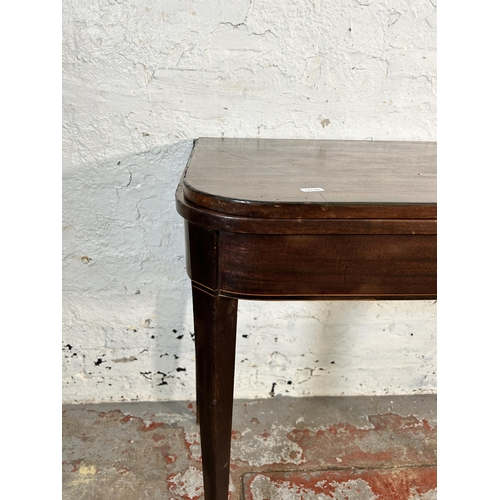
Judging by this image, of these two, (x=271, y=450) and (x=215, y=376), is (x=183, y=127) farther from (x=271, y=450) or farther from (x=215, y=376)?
(x=271, y=450)

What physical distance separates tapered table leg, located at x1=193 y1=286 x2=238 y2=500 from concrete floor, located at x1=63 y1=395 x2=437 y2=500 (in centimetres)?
29

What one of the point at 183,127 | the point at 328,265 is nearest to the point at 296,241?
the point at 328,265

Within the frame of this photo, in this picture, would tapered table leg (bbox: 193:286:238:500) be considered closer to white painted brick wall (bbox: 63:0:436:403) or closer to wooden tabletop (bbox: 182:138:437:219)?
wooden tabletop (bbox: 182:138:437:219)

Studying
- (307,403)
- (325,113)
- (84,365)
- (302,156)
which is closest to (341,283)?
(302,156)

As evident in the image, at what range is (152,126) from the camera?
1.33 meters

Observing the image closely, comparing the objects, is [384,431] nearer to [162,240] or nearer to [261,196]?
[162,240]

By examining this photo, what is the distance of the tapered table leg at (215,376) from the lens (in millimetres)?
854

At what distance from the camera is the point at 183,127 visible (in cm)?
133

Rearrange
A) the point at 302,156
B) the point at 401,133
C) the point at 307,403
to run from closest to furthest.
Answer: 1. the point at 302,156
2. the point at 401,133
3. the point at 307,403

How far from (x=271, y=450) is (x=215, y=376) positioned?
591 mm

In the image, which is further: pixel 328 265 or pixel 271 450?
pixel 271 450

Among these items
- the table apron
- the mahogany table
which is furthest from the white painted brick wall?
the table apron

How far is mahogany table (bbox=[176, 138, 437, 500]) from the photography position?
29.1 inches

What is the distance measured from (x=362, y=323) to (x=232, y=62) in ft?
2.67
